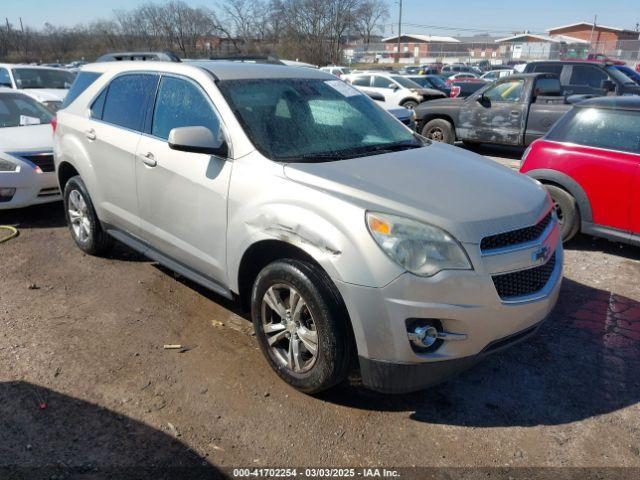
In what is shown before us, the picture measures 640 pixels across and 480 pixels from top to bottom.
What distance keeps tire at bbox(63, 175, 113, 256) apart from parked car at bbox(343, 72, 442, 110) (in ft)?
39.3

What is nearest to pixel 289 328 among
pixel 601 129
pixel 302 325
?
pixel 302 325

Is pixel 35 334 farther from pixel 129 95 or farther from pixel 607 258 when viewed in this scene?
pixel 607 258

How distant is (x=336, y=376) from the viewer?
9.07 ft

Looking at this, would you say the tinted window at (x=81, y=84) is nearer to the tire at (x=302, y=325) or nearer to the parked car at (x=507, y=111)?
the tire at (x=302, y=325)

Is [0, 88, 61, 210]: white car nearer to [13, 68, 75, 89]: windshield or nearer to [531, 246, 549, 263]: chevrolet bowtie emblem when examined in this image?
[531, 246, 549, 263]: chevrolet bowtie emblem

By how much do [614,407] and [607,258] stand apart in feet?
8.81

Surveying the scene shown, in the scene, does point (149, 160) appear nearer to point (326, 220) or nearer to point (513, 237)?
point (326, 220)

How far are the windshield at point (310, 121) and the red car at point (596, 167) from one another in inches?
84.9

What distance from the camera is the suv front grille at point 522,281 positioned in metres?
2.62

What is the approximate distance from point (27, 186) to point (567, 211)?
588 centimetres

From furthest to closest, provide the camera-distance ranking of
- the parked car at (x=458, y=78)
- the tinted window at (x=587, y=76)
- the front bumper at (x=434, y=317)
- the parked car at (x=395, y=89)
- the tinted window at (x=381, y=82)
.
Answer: the parked car at (x=458, y=78) → the tinted window at (x=381, y=82) → the parked car at (x=395, y=89) → the tinted window at (x=587, y=76) → the front bumper at (x=434, y=317)

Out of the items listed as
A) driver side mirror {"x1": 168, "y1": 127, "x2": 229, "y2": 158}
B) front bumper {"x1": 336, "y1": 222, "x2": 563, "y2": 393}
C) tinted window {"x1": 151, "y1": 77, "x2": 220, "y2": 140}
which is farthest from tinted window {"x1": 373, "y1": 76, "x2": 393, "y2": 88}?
front bumper {"x1": 336, "y1": 222, "x2": 563, "y2": 393}

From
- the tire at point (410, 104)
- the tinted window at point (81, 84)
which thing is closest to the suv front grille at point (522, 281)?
the tinted window at point (81, 84)

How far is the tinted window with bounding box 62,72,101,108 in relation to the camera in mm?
4863
